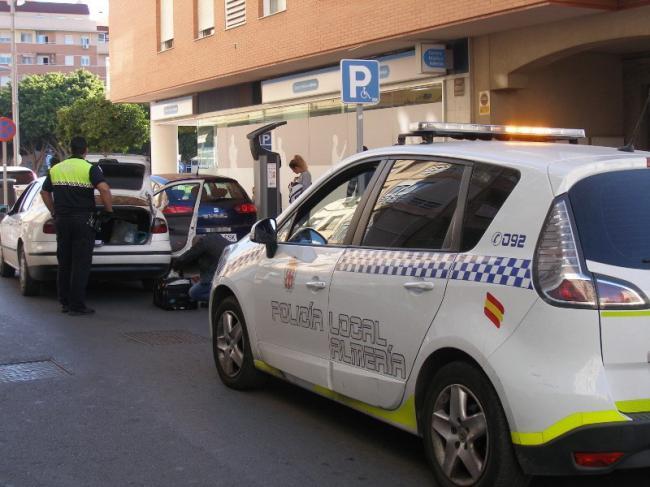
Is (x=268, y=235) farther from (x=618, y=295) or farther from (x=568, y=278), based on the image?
(x=618, y=295)

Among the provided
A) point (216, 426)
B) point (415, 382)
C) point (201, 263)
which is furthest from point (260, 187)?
point (415, 382)

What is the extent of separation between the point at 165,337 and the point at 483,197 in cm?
542

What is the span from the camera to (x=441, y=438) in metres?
4.52

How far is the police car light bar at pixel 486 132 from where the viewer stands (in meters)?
5.18

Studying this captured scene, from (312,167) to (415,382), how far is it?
17840mm

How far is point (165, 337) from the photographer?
927 cm

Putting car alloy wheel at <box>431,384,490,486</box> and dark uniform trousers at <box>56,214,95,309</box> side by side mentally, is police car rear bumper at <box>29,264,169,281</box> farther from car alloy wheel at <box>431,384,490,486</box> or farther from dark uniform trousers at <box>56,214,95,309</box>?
car alloy wheel at <box>431,384,490,486</box>

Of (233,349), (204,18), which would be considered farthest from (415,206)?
(204,18)

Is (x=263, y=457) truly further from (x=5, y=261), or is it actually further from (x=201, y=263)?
(x=5, y=261)

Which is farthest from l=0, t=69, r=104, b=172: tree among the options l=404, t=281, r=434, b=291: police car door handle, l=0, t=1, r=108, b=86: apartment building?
l=404, t=281, r=434, b=291: police car door handle

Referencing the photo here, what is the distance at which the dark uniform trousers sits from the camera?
1046 cm

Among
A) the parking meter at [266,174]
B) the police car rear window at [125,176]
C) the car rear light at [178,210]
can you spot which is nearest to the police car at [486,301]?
the police car rear window at [125,176]

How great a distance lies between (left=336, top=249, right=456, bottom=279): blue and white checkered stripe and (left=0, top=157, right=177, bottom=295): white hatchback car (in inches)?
269

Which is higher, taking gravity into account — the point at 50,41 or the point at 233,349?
the point at 50,41
